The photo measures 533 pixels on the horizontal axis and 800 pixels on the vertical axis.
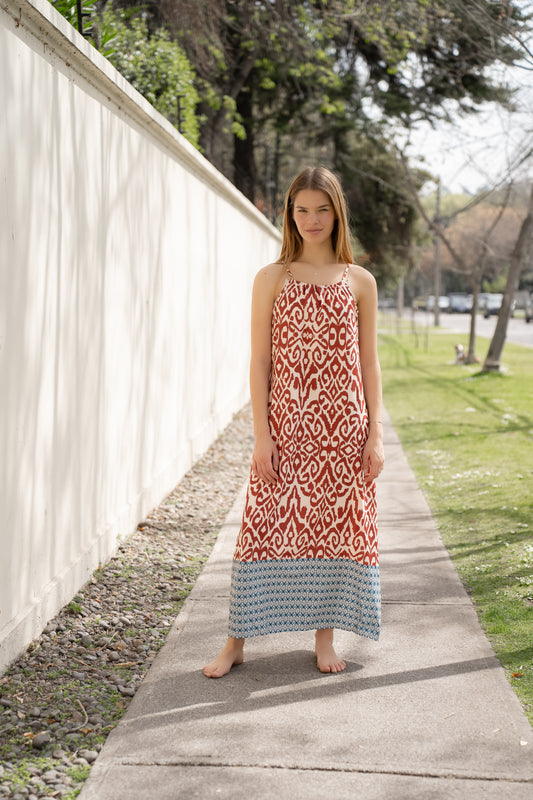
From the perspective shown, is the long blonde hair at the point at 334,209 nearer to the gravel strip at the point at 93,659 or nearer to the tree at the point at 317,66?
the gravel strip at the point at 93,659

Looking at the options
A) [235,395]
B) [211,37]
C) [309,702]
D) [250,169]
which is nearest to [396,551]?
[309,702]

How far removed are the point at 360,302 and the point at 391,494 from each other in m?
3.18

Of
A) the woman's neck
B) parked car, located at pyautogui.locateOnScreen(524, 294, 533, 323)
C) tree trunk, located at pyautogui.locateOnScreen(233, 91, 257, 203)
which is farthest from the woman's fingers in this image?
parked car, located at pyautogui.locateOnScreen(524, 294, 533, 323)

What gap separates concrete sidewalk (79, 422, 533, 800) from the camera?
2.34 m

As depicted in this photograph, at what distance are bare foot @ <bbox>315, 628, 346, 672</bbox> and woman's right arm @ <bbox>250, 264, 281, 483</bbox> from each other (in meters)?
0.62

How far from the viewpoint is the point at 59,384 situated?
11.6ft

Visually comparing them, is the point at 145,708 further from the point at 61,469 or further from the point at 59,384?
the point at 59,384

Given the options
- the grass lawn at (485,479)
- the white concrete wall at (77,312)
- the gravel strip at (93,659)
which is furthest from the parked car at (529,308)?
the gravel strip at (93,659)

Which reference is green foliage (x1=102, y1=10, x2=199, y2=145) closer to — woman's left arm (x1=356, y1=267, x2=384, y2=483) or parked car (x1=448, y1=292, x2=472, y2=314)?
woman's left arm (x1=356, y1=267, x2=384, y2=483)

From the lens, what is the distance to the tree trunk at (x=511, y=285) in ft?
44.9

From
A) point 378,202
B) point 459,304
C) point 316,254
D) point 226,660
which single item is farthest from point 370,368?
point 459,304

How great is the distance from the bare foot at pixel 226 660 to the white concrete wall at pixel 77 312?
693 millimetres

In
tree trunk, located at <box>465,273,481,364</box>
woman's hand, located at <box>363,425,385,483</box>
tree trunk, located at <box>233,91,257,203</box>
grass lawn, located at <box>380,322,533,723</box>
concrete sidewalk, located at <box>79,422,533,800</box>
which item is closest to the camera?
concrete sidewalk, located at <box>79,422,533,800</box>

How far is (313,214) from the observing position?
10.1 ft
